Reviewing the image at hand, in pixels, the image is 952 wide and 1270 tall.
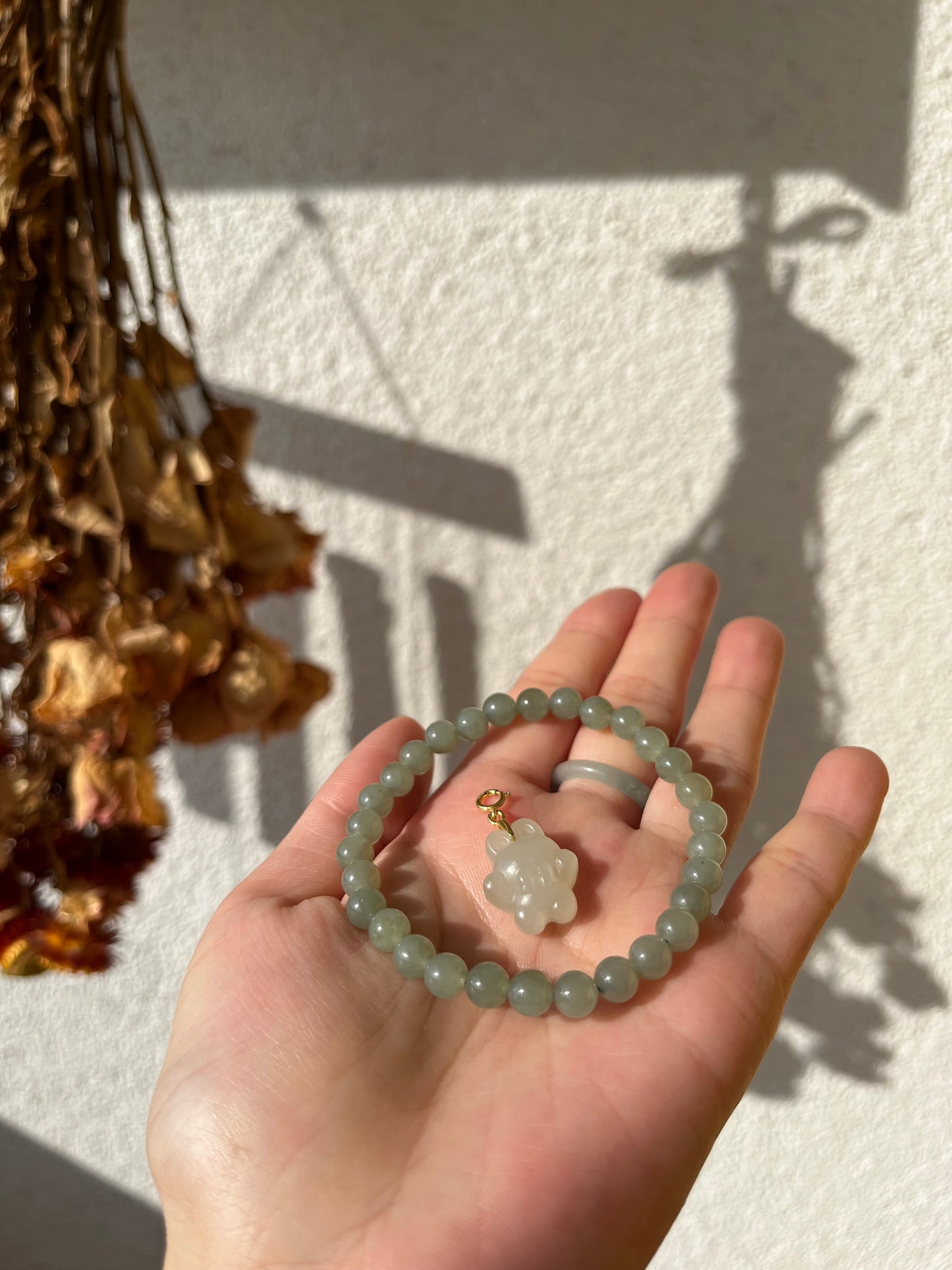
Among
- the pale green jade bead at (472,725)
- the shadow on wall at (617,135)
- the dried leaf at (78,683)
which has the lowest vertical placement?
the pale green jade bead at (472,725)

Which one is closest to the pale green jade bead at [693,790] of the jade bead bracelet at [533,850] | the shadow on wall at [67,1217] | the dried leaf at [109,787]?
the jade bead bracelet at [533,850]

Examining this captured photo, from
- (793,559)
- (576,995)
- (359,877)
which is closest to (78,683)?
(359,877)

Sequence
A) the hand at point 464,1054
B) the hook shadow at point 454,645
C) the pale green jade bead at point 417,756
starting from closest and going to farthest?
the hand at point 464,1054
the pale green jade bead at point 417,756
the hook shadow at point 454,645

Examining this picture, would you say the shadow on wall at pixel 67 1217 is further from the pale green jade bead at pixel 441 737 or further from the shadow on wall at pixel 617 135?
the shadow on wall at pixel 617 135

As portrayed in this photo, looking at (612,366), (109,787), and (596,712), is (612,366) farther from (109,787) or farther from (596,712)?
(109,787)

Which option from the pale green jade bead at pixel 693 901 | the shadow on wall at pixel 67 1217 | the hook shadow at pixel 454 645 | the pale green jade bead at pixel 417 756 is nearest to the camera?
the pale green jade bead at pixel 693 901

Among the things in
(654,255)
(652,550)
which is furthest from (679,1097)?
(654,255)
